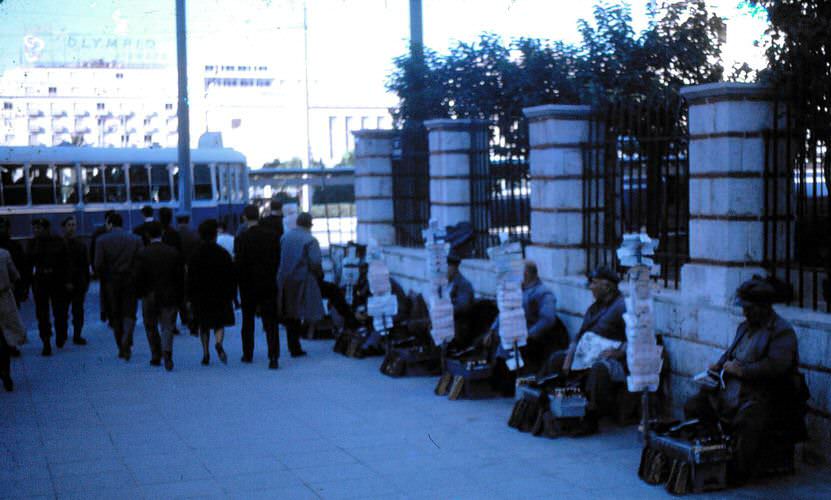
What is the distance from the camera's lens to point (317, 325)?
15.7 meters

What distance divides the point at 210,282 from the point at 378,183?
217 inches

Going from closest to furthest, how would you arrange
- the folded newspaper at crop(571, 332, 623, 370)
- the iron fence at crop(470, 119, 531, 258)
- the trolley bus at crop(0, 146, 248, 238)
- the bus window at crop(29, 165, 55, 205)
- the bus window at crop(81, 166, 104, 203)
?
the folded newspaper at crop(571, 332, 623, 370) < the iron fence at crop(470, 119, 531, 258) < the trolley bus at crop(0, 146, 248, 238) < the bus window at crop(29, 165, 55, 205) < the bus window at crop(81, 166, 104, 203)

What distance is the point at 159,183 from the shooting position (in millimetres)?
30250

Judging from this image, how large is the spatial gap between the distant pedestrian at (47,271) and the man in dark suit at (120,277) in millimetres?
566

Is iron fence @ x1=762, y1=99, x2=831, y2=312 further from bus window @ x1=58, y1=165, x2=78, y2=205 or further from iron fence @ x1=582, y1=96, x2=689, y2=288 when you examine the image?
bus window @ x1=58, y1=165, x2=78, y2=205

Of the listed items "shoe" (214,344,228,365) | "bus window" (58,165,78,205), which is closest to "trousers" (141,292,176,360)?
"shoe" (214,344,228,365)

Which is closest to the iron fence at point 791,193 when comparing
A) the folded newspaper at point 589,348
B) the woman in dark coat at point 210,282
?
the folded newspaper at point 589,348

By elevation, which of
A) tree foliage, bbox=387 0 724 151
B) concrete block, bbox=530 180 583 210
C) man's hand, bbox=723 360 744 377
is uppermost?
tree foliage, bbox=387 0 724 151

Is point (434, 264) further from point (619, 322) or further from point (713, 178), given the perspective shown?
point (713, 178)

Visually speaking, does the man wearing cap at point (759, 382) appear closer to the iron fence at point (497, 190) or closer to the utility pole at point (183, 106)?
the iron fence at point (497, 190)

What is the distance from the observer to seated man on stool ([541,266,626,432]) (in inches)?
349

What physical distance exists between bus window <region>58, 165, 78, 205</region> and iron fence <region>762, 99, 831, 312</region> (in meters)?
22.1

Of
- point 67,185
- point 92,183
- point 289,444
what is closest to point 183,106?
point 67,185

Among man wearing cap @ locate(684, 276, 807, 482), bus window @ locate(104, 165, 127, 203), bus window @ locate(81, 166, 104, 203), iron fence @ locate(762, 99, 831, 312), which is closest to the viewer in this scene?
man wearing cap @ locate(684, 276, 807, 482)
